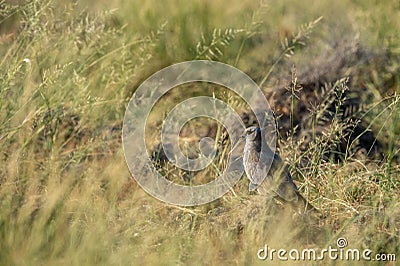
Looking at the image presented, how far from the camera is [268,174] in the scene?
13.4 feet

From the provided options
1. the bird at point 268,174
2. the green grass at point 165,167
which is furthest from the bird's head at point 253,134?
the green grass at point 165,167

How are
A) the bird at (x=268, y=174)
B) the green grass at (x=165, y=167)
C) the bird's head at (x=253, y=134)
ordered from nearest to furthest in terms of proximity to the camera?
the green grass at (x=165, y=167)
the bird at (x=268, y=174)
the bird's head at (x=253, y=134)

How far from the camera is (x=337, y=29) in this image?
19.8ft

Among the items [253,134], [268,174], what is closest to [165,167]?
[253,134]

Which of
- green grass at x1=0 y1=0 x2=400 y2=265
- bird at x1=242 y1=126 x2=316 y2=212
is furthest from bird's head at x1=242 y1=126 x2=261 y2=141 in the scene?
green grass at x1=0 y1=0 x2=400 y2=265

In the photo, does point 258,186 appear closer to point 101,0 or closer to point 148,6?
point 148,6

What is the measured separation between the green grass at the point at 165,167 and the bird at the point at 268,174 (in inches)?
3.2

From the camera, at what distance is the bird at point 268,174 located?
3961mm

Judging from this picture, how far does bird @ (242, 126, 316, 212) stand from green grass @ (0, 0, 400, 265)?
3.2 inches

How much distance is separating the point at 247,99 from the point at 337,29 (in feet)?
3.73

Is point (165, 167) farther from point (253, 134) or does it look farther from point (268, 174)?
point (268, 174)

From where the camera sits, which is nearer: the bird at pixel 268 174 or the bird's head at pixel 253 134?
the bird at pixel 268 174

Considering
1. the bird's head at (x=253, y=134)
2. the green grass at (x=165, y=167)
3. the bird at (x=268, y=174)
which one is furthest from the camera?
the bird's head at (x=253, y=134)

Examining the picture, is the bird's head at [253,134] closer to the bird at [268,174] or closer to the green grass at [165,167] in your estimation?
the bird at [268,174]
